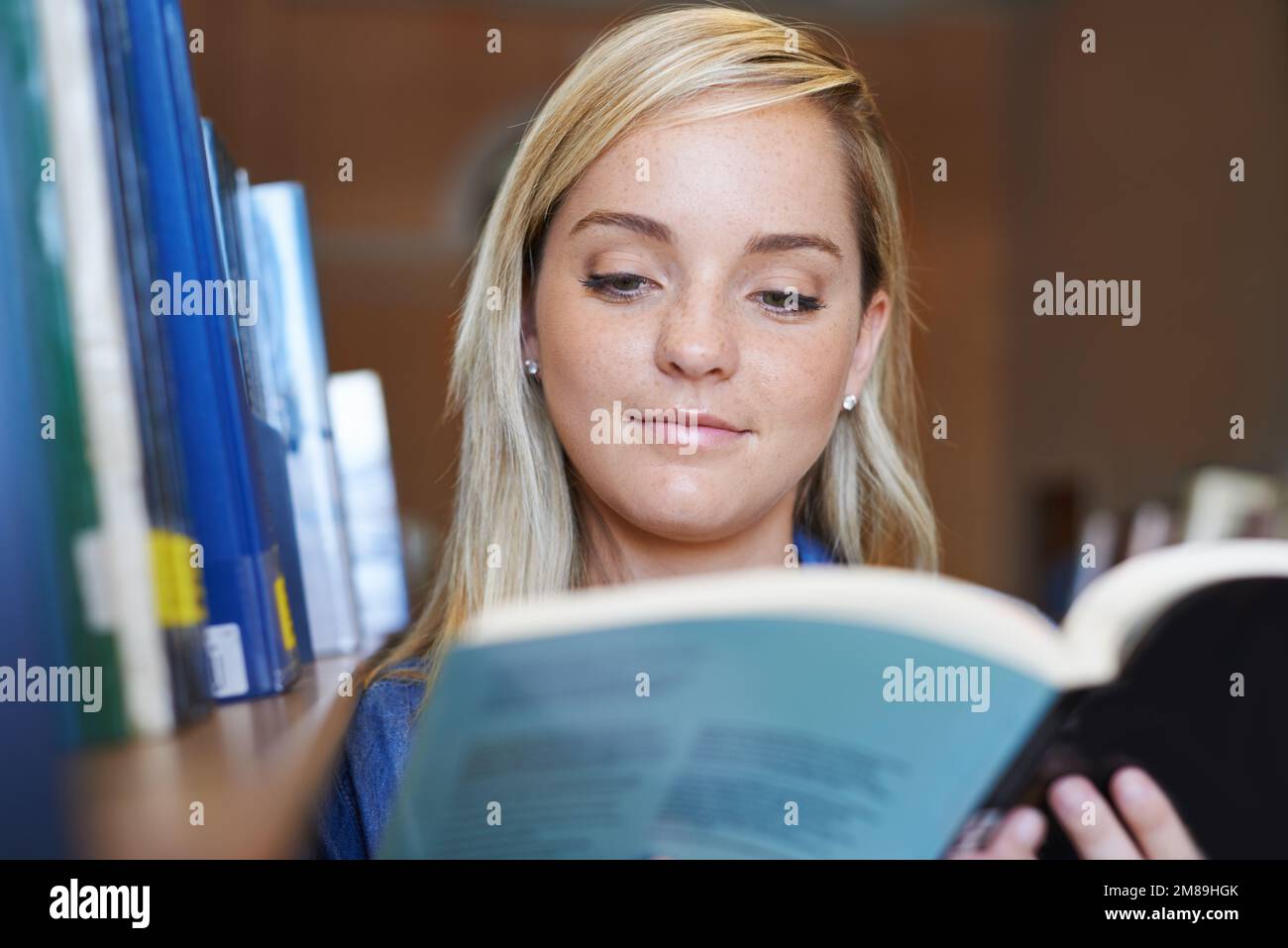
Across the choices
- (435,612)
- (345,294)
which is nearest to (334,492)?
(435,612)

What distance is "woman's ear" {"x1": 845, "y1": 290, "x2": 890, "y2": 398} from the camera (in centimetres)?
110

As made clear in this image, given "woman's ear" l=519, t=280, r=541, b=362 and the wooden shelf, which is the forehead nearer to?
"woman's ear" l=519, t=280, r=541, b=362

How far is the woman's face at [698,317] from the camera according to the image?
90 centimetres

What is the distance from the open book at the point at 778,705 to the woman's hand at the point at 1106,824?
7cm

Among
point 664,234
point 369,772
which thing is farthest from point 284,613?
point 664,234

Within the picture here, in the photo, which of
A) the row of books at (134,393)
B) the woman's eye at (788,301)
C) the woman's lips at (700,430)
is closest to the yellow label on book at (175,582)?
the row of books at (134,393)

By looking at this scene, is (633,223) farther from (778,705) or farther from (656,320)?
(778,705)

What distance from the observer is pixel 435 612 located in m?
1.12

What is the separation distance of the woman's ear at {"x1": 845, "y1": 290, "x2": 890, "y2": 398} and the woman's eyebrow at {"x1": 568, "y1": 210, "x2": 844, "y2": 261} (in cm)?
15

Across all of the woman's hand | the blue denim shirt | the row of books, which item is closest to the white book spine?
the row of books

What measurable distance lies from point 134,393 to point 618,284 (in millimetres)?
410

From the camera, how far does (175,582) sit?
2.15ft
